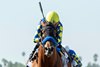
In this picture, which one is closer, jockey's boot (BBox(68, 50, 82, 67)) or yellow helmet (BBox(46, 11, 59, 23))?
yellow helmet (BBox(46, 11, 59, 23))

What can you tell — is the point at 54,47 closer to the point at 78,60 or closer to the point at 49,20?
the point at 49,20

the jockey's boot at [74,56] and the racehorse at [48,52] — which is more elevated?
the jockey's boot at [74,56]

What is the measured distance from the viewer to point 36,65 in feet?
46.3

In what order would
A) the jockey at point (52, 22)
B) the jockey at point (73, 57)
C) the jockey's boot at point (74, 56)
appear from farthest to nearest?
the jockey's boot at point (74, 56), the jockey at point (73, 57), the jockey at point (52, 22)

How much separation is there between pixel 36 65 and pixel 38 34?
1.86 meters

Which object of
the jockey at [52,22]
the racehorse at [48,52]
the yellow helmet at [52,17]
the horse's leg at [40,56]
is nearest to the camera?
the racehorse at [48,52]

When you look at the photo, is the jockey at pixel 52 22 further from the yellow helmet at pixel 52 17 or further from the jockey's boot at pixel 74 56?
the jockey's boot at pixel 74 56

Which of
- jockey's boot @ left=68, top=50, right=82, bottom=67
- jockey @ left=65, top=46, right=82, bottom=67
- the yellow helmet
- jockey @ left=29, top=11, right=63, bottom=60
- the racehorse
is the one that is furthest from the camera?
jockey's boot @ left=68, top=50, right=82, bottom=67

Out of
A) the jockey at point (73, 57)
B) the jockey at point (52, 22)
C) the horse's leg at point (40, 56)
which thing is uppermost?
the jockey at point (73, 57)

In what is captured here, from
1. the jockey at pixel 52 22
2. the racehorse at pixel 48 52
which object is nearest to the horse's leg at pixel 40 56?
the racehorse at pixel 48 52

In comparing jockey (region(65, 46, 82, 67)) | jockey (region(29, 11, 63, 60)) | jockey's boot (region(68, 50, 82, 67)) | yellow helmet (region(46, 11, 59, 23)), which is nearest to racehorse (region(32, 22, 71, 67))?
jockey (region(29, 11, 63, 60))

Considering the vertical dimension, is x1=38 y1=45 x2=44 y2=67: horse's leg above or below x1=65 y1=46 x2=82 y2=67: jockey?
below

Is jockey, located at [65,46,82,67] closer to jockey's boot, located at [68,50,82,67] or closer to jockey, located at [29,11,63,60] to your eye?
jockey's boot, located at [68,50,82,67]

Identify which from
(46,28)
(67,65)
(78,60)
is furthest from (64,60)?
(78,60)
